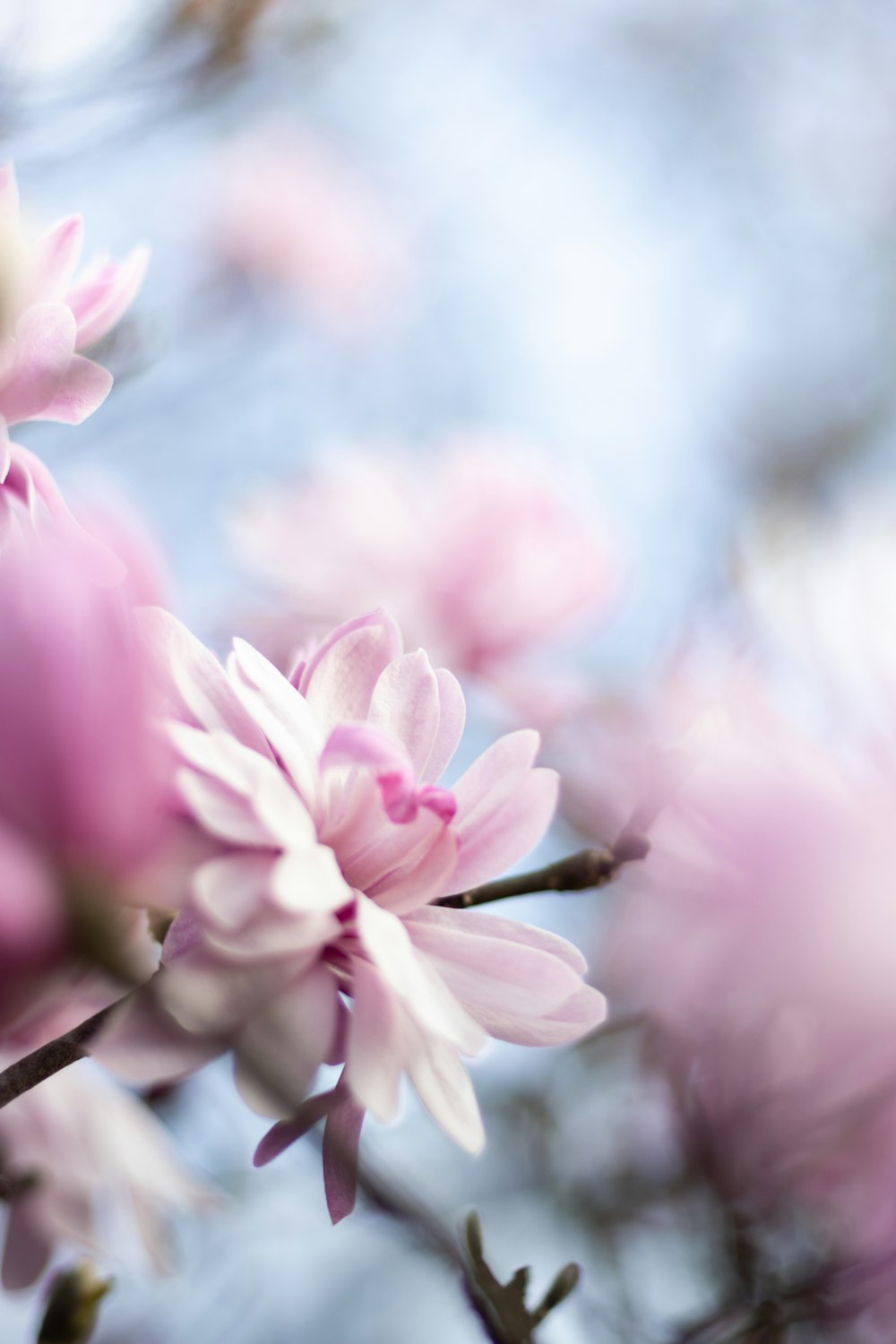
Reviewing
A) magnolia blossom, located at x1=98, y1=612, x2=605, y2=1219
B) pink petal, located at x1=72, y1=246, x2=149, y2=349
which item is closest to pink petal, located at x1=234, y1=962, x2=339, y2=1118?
magnolia blossom, located at x1=98, y1=612, x2=605, y2=1219

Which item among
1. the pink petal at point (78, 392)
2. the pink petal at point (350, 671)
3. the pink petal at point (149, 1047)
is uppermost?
the pink petal at point (78, 392)

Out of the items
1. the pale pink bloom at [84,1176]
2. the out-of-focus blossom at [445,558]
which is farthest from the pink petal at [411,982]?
the out-of-focus blossom at [445,558]

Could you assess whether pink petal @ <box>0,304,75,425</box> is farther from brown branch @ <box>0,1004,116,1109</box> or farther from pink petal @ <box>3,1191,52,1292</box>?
pink petal @ <box>3,1191,52,1292</box>

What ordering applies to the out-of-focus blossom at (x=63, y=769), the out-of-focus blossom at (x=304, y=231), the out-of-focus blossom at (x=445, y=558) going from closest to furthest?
the out-of-focus blossom at (x=63, y=769) < the out-of-focus blossom at (x=445, y=558) < the out-of-focus blossom at (x=304, y=231)

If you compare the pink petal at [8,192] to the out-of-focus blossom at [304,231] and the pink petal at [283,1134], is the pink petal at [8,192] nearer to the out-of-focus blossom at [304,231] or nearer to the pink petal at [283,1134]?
the pink petal at [283,1134]

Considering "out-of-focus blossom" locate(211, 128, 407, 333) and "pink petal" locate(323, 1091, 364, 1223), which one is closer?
"pink petal" locate(323, 1091, 364, 1223)

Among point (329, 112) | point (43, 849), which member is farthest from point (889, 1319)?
point (329, 112)

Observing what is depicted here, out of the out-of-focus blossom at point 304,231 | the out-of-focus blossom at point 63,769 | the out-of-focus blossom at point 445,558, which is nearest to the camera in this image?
the out-of-focus blossom at point 63,769
